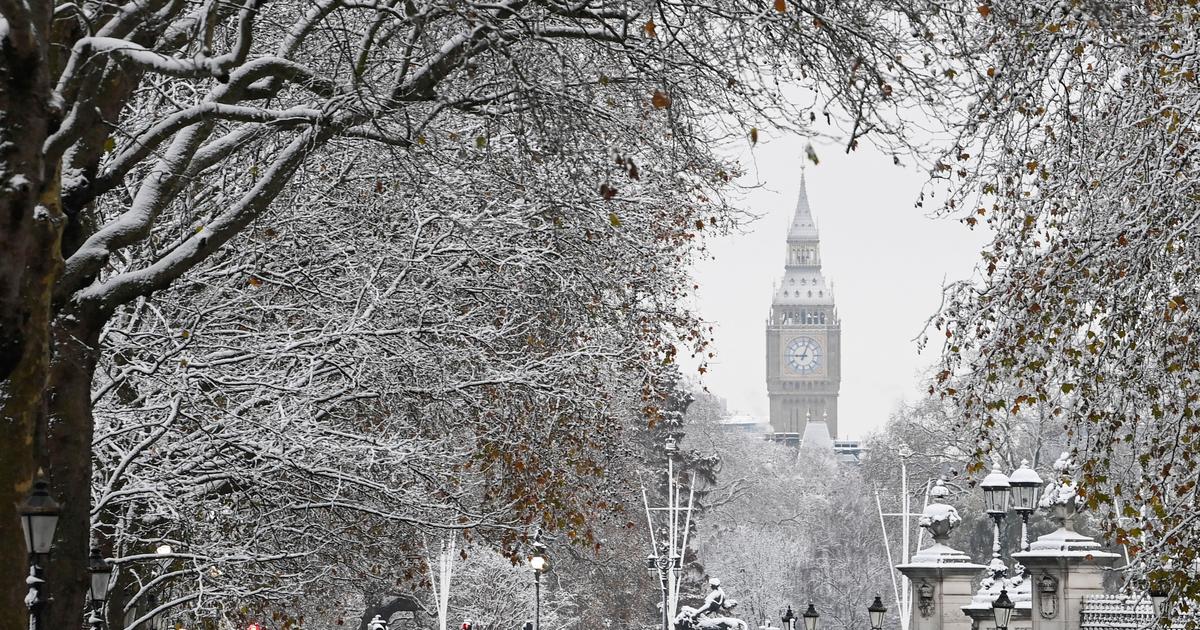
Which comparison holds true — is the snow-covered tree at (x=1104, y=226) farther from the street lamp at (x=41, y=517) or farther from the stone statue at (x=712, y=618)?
the stone statue at (x=712, y=618)

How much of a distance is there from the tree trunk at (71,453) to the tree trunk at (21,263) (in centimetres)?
222

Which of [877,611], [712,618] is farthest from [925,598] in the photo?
[712,618]

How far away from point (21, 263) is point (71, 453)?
145 inches

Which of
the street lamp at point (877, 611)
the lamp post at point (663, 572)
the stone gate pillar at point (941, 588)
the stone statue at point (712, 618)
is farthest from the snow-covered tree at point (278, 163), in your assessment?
the lamp post at point (663, 572)

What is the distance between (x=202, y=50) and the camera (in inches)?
412

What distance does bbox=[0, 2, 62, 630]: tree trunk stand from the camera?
896cm

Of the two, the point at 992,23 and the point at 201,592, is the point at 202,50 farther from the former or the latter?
the point at 201,592

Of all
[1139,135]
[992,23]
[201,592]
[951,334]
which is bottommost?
[201,592]

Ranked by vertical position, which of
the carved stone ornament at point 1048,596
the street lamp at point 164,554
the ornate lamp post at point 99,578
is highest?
the carved stone ornament at point 1048,596

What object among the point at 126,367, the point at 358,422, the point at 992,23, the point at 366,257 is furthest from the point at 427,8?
the point at 358,422

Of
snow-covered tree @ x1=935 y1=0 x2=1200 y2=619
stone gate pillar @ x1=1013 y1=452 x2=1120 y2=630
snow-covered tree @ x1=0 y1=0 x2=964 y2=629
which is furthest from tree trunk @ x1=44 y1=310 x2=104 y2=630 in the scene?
stone gate pillar @ x1=1013 y1=452 x2=1120 y2=630

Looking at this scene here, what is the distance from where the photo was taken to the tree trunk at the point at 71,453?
12.1 m

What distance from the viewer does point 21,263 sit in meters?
9.04

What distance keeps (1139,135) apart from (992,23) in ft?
3.50
